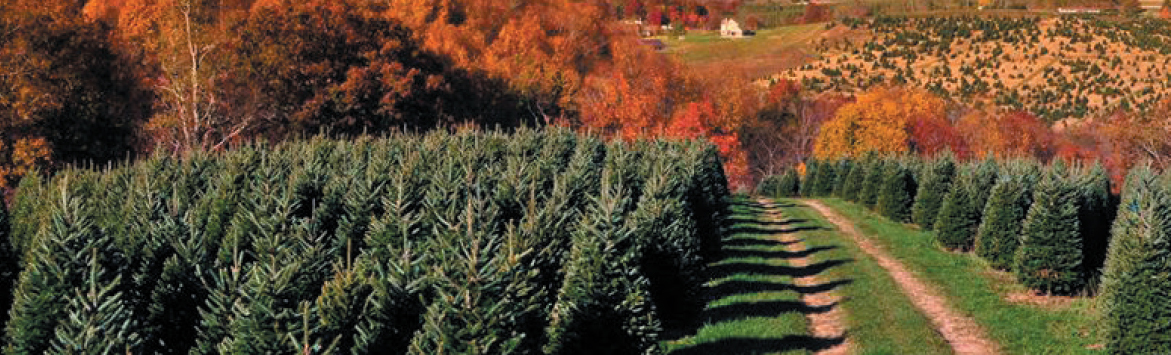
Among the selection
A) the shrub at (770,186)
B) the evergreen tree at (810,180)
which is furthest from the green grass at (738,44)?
the evergreen tree at (810,180)

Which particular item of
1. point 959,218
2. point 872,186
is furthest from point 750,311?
point 872,186

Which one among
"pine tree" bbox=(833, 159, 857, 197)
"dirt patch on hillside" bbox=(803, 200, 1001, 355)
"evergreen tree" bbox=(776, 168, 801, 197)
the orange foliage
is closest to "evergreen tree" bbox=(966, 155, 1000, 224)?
"dirt patch on hillside" bbox=(803, 200, 1001, 355)

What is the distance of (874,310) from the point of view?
17.3m

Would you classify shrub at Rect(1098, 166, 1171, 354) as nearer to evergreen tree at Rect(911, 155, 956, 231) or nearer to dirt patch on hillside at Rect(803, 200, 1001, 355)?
dirt patch on hillside at Rect(803, 200, 1001, 355)

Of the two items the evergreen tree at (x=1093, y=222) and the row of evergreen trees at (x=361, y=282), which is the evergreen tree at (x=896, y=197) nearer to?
the evergreen tree at (x=1093, y=222)

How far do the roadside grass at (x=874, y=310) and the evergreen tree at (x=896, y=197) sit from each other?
30.2ft

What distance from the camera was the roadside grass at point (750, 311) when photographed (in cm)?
1428

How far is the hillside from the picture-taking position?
11562 centimetres

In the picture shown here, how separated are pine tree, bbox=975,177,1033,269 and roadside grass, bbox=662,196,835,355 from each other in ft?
16.3

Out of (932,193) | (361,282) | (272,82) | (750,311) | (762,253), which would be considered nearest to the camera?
(361,282)

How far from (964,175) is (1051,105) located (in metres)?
99.0

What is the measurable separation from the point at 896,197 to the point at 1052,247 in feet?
55.2

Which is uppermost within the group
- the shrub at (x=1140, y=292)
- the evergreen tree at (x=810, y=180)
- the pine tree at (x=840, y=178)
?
the shrub at (x=1140, y=292)

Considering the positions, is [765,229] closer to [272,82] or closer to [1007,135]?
[272,82]
